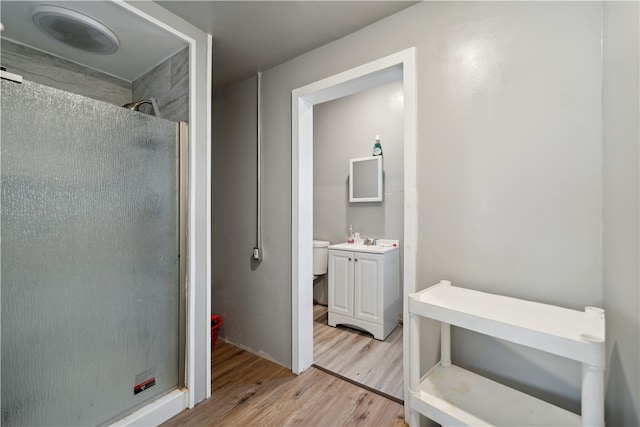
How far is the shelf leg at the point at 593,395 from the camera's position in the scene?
71 centimetres

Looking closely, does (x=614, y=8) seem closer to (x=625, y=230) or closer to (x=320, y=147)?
(x=625, y=230)

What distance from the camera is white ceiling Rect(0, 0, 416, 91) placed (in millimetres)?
1349

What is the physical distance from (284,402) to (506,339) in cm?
129

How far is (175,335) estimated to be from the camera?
4.93ft

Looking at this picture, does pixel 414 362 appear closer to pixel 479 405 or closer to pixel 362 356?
pixel 479 405

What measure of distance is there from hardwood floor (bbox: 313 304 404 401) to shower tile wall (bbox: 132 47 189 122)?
6.37 ft

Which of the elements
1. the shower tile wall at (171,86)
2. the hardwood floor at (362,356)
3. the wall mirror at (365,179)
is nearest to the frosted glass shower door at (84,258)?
the shower tile wall at (171,86)

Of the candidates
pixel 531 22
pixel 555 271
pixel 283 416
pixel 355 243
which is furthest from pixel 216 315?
pixel 531 22

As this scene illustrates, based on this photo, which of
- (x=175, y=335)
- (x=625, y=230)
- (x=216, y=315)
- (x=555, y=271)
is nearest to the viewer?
(x=625, y=230)

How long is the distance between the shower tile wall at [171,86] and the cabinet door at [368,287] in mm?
1767

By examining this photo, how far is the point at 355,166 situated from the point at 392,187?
48cm

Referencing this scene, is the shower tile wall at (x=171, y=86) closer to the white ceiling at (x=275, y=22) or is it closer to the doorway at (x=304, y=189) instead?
the white ceiling at (x=275, y=22)

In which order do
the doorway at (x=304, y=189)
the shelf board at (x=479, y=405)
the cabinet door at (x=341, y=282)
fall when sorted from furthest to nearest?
1. the cabinet door at (x=341, y=282)
2. the doorway at (x=304, y=189)
3. the shelf board at (x=479, y=405)

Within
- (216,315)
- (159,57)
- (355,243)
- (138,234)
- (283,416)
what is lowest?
(283,416)
